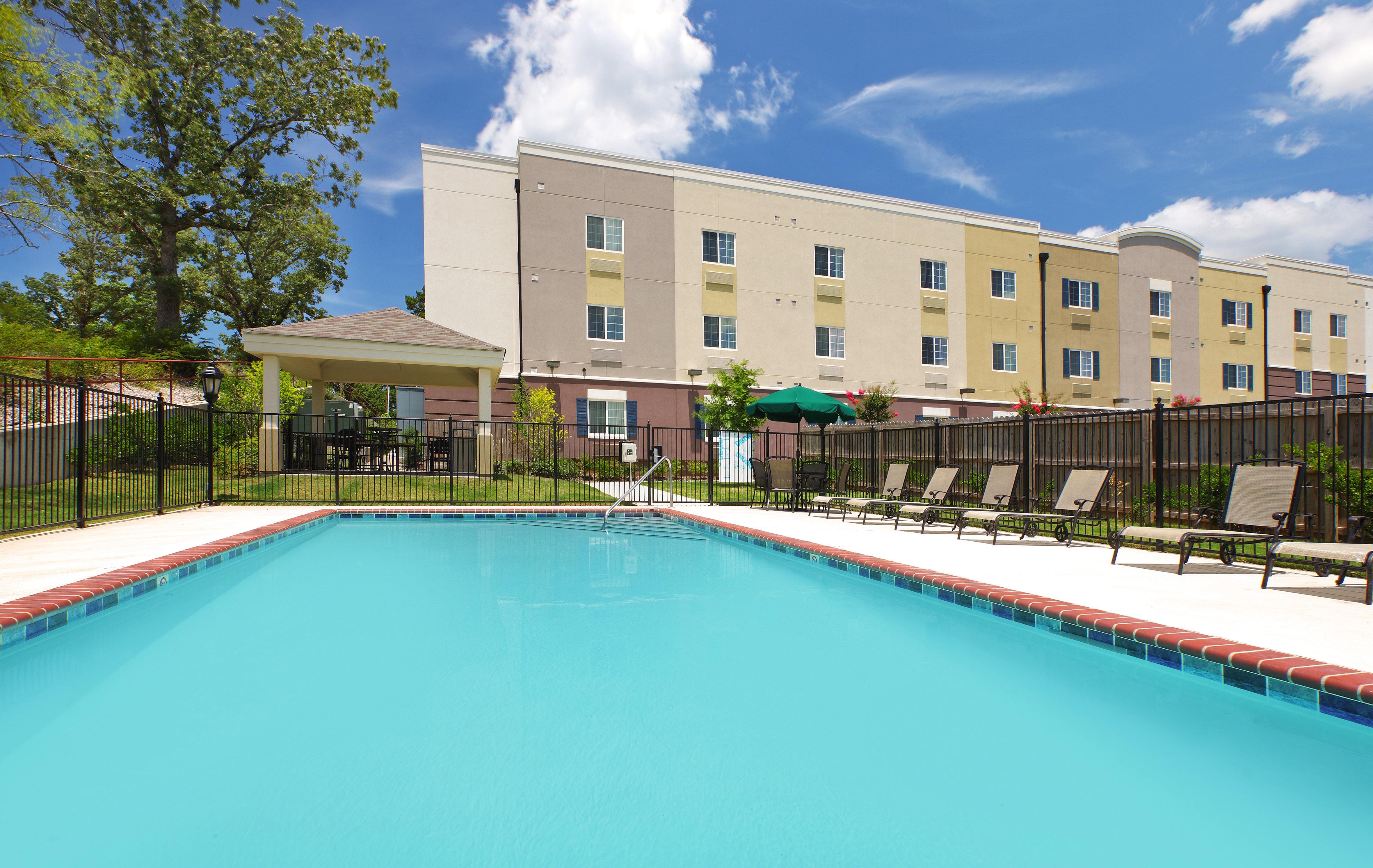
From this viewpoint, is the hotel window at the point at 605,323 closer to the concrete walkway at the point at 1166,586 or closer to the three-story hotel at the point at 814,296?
the three-story hotel at the point at 814,296

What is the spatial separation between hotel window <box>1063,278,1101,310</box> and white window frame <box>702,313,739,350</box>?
14848 mm

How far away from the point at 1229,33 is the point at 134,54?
3090cm

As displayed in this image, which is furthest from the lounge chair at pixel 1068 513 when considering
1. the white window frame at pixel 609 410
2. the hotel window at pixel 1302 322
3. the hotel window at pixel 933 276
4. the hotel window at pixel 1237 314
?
the hotel window at pixel 1302 322

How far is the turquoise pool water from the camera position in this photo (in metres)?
2.12

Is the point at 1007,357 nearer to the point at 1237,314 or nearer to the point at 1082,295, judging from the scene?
the point at 1082,295

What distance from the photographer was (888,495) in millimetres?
10750

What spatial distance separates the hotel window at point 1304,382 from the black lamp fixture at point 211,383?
43300mm

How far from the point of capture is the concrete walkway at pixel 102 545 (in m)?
4.90

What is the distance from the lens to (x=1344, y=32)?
46.0 ft

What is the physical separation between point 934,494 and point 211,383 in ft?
41.1

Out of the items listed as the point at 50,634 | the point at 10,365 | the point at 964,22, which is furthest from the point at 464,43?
the point at 50,634

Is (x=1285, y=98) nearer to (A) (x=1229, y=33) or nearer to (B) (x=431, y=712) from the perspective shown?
(A) (x=1229, y=33)

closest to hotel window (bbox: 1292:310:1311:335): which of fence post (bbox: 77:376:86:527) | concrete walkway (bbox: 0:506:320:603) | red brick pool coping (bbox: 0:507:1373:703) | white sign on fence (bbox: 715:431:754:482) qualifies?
white sign on fence (bbox: 715:431:754:482)

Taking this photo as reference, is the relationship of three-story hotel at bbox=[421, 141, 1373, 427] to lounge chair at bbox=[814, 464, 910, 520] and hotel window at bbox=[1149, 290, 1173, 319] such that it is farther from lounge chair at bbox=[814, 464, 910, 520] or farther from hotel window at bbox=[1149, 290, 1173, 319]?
lounge chair at bbox=[814, 464, 910, 520]
